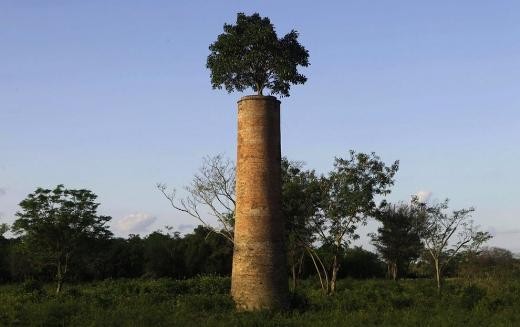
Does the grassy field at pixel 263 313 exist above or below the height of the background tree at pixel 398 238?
below

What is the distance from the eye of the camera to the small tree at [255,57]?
1670 centimetres

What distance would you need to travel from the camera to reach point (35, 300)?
21.2 metres

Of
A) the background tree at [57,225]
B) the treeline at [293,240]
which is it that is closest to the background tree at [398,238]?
the treeline at [293,240]

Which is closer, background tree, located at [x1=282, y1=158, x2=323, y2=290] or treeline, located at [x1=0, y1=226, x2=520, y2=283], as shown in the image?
background tree, located at [x1=282, y1=158, x2=323, y2=290]

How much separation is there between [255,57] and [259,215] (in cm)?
477

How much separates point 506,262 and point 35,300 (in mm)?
38482

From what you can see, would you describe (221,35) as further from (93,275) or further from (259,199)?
(93,275)

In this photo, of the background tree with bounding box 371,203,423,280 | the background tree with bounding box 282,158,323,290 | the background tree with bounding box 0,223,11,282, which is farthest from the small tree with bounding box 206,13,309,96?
the background tree with bounding box 0,223,11,282

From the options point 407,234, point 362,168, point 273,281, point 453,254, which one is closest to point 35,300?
point 273,281

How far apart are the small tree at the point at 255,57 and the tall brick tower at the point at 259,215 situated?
1.21m

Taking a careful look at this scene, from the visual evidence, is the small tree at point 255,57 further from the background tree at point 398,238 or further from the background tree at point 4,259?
the background tree at point 4,259

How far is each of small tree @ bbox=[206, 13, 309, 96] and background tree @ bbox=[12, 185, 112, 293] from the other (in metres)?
19.6

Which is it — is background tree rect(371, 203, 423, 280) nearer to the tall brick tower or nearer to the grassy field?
the grassy field

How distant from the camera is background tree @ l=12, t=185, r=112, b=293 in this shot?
3262cm
